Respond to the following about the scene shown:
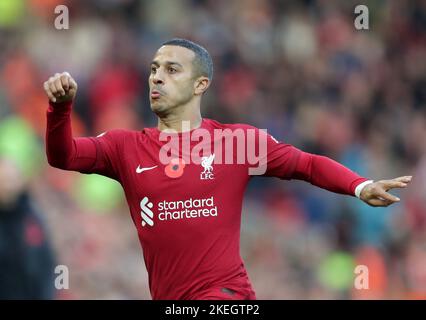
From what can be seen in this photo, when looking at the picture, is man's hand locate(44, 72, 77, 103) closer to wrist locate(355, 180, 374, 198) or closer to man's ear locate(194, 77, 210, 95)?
man's ear locate(194, 77, 210, 95)

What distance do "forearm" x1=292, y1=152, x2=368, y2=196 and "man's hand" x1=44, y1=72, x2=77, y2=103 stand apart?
1629 mm

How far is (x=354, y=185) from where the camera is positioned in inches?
249

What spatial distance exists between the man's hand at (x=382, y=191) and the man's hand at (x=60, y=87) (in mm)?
1901

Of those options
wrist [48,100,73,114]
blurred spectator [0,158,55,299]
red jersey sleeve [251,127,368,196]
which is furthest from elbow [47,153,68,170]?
blurred spectator [0,158,55,299]

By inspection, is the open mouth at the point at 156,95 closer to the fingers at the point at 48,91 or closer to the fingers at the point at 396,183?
the fingers at the point at 48,91

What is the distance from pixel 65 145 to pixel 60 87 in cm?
47

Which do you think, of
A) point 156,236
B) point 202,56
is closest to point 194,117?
point 202,56

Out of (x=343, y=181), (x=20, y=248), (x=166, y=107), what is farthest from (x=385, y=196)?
(x=20, y=248)

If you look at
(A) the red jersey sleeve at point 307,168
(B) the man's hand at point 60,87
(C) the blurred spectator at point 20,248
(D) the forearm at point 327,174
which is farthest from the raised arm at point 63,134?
(C) the blurred spectator at point 20,248

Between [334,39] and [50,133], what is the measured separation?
8.25 meters

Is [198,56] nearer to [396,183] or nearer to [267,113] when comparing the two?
[396,183]

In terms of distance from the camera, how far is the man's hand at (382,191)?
6.07m

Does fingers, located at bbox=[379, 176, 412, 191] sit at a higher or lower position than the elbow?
lower

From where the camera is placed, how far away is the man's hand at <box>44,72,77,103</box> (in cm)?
584
